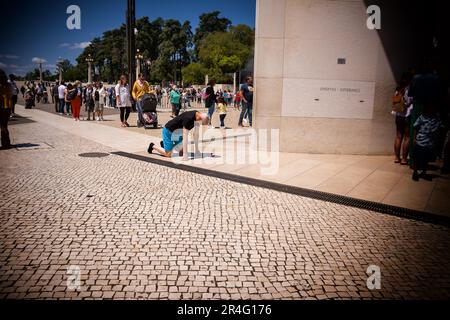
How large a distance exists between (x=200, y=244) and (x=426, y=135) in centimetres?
512

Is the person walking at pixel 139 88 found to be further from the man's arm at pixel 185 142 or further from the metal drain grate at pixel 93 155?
the man's arm at pixel 185 142

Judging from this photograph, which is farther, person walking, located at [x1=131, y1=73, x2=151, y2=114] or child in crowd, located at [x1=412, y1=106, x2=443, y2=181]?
person walking, located at [x1=131, y1=73, x2=151, y2=114]

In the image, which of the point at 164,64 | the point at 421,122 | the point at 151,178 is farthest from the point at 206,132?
the point at 164,64

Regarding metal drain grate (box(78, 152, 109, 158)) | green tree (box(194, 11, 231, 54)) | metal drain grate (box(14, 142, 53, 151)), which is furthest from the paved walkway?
green tree (box(194, 11, 231, 54))

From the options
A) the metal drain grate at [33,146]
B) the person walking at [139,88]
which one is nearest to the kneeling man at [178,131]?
the metal drain grate at [33,146]

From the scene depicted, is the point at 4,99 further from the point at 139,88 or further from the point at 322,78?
the point at 322,78

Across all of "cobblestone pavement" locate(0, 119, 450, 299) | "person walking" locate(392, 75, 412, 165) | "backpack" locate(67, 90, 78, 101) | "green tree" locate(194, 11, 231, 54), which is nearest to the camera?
"cobblestone pavement" locate(0, 119, 450, 299)

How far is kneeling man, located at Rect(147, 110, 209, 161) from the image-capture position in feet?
24.6

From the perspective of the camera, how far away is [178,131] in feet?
27.0

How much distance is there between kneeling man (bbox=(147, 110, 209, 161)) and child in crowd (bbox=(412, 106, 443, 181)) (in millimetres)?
4349

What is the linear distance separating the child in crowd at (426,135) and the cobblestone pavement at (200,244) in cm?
245

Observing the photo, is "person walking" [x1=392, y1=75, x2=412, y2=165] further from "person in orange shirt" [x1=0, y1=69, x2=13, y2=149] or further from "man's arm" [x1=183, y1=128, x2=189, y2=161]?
"person in orange shirt" [x1=0, y1=69, x2=13, y2=149]

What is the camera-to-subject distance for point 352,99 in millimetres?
8672

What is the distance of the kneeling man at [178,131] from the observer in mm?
7512
